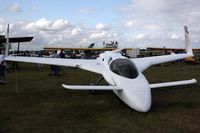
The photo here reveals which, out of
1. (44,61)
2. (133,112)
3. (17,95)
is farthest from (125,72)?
(44,61)

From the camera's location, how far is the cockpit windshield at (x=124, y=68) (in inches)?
365

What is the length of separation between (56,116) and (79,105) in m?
1.63

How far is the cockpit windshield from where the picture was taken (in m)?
9.27

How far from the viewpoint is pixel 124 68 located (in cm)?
954

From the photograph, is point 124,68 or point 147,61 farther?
point 147,61

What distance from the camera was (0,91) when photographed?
494 inches

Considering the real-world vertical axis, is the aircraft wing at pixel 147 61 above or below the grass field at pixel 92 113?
above

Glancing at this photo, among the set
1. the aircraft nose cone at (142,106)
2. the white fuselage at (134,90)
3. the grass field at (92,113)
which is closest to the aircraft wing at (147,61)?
the grass field at (92,113)

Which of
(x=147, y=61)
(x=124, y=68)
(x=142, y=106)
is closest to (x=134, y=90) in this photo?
(x=142, y=106)

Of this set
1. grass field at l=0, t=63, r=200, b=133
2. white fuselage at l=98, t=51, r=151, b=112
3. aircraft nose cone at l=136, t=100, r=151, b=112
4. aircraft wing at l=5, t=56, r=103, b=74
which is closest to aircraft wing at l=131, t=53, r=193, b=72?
grass field at l=0, t=63, r=200, b=133

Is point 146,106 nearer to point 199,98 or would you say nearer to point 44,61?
point 199,98

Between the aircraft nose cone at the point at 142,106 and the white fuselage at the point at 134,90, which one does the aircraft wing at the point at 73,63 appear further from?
the aircraft nose cone at the point at 142,106

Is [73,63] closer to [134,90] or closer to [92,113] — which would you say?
[92,113]

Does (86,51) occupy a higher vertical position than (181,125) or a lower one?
higher
